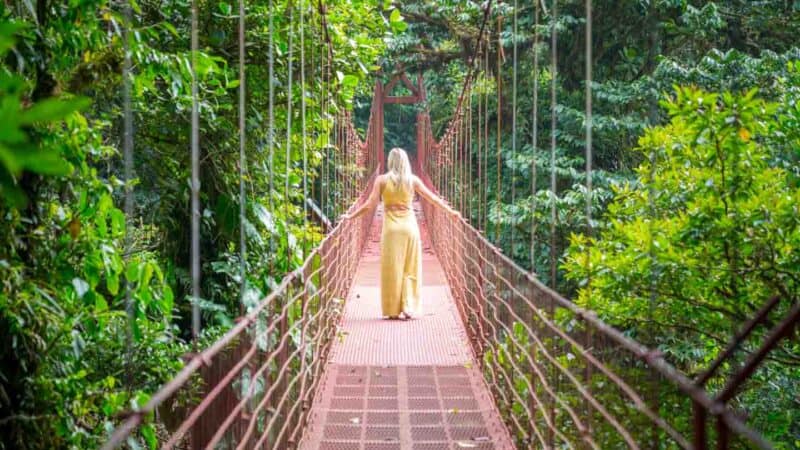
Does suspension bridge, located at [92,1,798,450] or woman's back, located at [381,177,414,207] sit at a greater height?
woman's back, located at [381,177,414,207]

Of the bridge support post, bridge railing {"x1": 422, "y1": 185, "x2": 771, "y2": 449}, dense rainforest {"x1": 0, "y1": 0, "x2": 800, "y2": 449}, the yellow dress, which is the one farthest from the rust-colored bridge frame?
the bridge support post

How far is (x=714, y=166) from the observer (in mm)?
3410

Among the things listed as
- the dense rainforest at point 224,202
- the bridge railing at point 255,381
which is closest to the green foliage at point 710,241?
the dense rainforest at point 224,202

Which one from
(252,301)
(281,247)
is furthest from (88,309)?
(281,247)

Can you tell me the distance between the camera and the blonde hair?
206 inches

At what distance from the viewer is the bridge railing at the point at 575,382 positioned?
158 centimetres

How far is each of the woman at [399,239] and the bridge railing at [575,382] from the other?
939 millimetres

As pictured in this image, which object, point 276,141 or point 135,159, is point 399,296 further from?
point 135,159

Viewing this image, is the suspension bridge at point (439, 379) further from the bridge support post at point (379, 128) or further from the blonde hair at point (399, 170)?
the bridge support post at point (379, 128)

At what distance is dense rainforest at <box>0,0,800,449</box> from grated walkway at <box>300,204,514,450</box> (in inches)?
20.1

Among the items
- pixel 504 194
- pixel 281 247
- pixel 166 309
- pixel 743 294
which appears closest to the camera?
pixel 166 309

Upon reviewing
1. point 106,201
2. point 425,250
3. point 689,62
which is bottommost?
point 425,250

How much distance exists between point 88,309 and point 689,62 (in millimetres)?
5870

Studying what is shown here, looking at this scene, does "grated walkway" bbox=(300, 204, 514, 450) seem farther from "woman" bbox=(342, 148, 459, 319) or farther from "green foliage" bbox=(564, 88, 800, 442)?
"green foliage" bbox=(564, 88, 800, 442)
